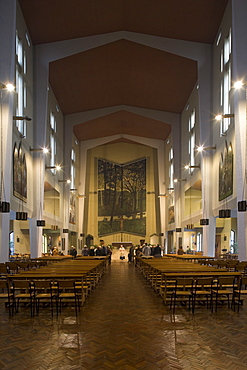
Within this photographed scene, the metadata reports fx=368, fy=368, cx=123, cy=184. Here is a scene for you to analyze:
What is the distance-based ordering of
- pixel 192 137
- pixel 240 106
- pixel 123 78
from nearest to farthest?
pixel 240 106 < pixel 123 78 < pixel 192 137

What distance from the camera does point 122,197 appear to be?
120 feet

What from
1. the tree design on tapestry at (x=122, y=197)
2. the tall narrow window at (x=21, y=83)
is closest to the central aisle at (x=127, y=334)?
the tall narrow window at (x=21, y=83)

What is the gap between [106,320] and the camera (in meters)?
6.30

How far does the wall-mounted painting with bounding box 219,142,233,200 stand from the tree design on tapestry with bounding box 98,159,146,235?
19.3 m

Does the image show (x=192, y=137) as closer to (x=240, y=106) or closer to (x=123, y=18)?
(x=123, y=18)

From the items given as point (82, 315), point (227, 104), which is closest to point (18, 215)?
point (82, 315)

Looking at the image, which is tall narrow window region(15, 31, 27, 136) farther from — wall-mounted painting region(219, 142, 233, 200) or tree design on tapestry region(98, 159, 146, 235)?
tree design on tapestry region(98, 159, 146, 235)

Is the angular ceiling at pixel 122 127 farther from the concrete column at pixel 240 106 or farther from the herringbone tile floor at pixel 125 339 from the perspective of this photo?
the herringbone tile floor at pixel 125 339

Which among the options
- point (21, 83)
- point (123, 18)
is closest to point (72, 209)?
point (21, 83)

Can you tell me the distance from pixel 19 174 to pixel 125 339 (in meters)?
11.8

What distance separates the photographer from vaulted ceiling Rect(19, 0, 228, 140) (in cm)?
1608

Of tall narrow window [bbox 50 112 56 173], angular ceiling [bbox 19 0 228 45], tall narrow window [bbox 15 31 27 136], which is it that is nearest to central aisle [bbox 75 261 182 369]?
tall narrow window [bbox 15 31 27 136]

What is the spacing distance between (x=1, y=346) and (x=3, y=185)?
8.22 m

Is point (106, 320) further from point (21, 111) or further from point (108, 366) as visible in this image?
Answer: point (21, 111)
